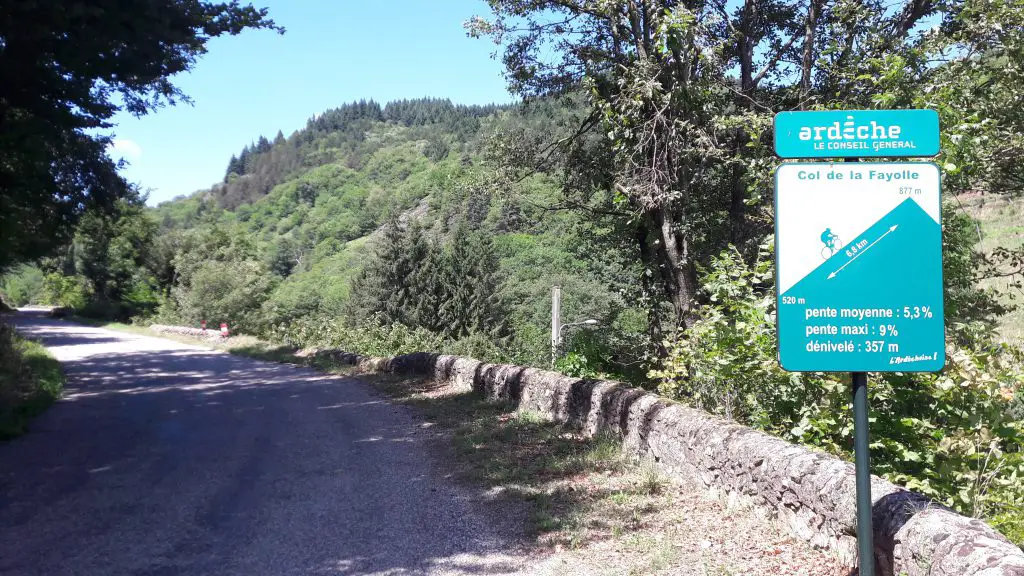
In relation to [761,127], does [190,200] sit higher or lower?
higher

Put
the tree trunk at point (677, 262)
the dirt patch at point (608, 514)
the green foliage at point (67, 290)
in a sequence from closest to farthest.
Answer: the dirt patch at point (608, 514)
the tree trunk at point (677, 262)
the green foliage at point (67, 290)

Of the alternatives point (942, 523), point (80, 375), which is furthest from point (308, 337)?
point (942, 523)

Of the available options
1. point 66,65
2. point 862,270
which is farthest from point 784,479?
point 66,65

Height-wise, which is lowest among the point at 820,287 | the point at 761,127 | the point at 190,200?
the point at 820,287

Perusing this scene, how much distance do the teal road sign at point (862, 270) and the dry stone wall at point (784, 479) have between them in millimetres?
1124

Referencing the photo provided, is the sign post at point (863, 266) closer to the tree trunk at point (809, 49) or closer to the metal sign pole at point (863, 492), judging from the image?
the metal sign pole at point (863, 492)

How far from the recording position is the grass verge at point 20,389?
935 centimetres

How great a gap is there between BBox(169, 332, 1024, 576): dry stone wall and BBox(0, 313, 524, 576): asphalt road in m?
1.75

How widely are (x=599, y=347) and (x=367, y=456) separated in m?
6.50

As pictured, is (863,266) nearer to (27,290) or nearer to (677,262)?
(677,262)

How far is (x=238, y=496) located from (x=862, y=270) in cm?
567

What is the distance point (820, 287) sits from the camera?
2.84m

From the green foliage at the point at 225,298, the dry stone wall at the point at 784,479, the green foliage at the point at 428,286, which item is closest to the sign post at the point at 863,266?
the dry stone wall at the point at 784,479

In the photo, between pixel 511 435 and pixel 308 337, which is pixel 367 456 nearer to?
pixel 511 435
